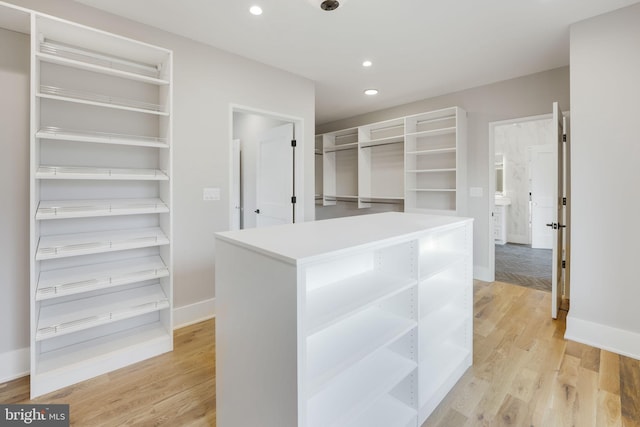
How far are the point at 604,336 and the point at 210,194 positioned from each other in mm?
3594

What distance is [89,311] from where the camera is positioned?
210cm

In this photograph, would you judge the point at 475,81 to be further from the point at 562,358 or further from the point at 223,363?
the point at 223,363

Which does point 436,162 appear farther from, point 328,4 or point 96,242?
point 96,242

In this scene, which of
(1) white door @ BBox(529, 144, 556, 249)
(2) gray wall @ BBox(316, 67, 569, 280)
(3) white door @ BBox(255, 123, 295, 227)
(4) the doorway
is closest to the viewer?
(2) gray wall @ BBox(316, 67, 569, 280)

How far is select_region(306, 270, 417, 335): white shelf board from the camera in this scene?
1.13 meters

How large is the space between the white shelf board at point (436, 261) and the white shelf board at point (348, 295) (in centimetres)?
19

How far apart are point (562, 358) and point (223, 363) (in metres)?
2.46

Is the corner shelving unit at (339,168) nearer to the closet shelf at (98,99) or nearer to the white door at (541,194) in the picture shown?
the closet shelf at (98,99)

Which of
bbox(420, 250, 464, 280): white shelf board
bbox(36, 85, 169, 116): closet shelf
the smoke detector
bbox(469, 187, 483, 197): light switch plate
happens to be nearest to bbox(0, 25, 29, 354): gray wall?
bbox(36, 85, 169, 116): closet shelf

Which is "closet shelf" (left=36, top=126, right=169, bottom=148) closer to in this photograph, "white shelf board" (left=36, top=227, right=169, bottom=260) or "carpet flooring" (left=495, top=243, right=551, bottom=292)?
"white shelf board" (left=36, top=227, right=169, bottom=260)

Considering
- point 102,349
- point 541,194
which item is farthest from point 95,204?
point 541,194

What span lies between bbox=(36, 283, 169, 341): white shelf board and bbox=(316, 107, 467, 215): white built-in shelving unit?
11.5 feet

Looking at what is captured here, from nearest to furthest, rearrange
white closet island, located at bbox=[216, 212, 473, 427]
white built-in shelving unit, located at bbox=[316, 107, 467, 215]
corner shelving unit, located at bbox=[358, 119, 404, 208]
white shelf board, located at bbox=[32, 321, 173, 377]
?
white closet island, located at bbox=[216, 212, 473, 427] < white shelf board, located at bbox=[32, 321, 173, 377] < white built-in shelving unit, located at bbox=[316, 107, 467, 215] < corner shelving unit, located at bbox=[358, 119, 404, 208]

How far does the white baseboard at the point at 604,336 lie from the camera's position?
228cm
